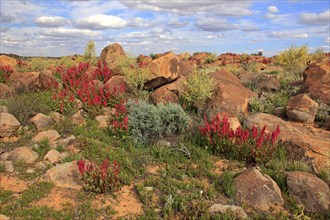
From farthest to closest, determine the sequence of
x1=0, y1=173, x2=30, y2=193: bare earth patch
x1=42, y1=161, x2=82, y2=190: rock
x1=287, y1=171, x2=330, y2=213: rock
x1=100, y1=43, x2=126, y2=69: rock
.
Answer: x1=100, y1=43, x2=126, y2=69: rock
x1=42, y1=161, x2=82, y2=190: rock
x1=0, y1=173, x2=30, y2=193: bare earth patch
x1=287, y1=171, x2=330, y2=213: rock

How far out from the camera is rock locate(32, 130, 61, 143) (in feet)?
26.9

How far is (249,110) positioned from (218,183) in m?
4.76

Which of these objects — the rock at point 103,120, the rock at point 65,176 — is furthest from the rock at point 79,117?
the rock at point 65,176

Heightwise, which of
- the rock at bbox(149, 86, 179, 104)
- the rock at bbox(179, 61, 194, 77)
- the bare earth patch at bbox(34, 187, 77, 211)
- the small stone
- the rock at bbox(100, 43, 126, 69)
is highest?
the rock at bbox(100, 43, 126, 69)

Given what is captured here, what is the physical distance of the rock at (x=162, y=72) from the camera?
11836 mm

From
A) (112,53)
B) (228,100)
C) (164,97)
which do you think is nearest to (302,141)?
(228,100)

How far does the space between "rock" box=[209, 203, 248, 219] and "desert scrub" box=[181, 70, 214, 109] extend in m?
5.12

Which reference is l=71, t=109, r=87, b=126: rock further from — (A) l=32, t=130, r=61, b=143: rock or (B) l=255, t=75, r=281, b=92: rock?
(B) l=255, t=75, r=281, b=92: rock

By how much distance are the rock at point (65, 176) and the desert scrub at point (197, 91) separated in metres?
4.66

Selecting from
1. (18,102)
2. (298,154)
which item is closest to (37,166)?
(18,102)

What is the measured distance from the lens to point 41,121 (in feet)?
29.6

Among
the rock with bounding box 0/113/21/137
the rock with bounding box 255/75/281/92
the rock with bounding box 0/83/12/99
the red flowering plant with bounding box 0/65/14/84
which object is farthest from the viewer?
the red flowering plant with bounding box 0/65/14/84

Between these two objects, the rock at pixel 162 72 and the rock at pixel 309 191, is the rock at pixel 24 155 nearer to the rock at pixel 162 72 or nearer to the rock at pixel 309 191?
the rock at pixel 162 72

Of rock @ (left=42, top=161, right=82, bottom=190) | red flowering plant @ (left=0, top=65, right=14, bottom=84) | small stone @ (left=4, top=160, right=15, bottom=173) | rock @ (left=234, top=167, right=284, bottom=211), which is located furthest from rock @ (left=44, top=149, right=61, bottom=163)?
red flowering plant @ (left=0, top=65, right=14, bottom=84)
